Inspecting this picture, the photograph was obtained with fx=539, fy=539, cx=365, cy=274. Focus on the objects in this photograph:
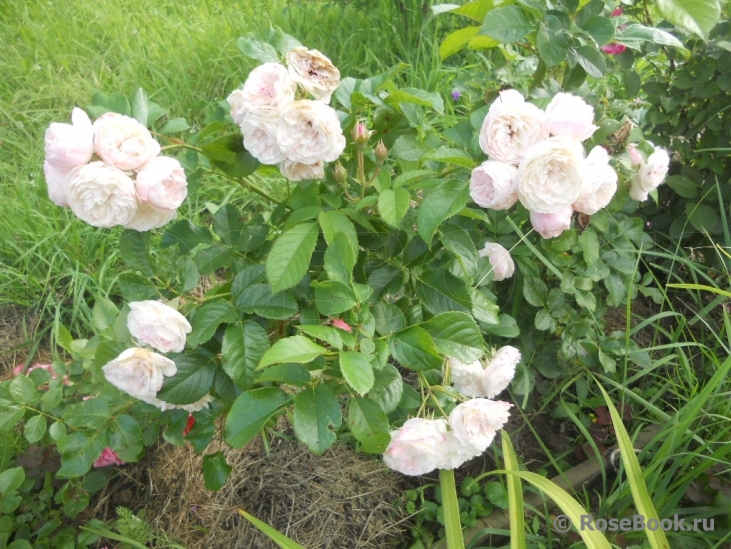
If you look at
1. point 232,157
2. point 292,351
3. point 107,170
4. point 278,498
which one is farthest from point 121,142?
point 278,498

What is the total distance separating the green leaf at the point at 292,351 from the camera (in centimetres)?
70

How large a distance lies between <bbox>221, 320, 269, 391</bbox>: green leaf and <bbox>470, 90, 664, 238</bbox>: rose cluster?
42 cm

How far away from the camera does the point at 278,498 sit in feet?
4.93

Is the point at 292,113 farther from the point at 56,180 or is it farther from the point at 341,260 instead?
the point at 56,180

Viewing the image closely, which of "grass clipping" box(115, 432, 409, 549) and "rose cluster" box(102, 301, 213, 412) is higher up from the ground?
"rose cluster" box(102, 301, 213, 412)

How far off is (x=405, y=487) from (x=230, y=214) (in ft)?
3.16

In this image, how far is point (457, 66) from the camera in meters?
2.63

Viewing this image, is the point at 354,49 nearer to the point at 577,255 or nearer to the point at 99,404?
the point at 577,255

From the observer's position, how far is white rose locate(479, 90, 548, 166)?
806 millimetres

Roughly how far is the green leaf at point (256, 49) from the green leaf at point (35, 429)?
862 millimetres

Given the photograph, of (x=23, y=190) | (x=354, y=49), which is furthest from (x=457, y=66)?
(x=23, y=190)

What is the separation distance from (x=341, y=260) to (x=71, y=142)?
419mm

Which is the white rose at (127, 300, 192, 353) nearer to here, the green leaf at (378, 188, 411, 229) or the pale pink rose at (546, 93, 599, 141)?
the green leaf at (378, 188, 411, 229)

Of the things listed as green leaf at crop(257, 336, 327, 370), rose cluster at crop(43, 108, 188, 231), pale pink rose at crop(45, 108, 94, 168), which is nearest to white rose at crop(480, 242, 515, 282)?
green leaf at crop(257, 336, 327, 370)
